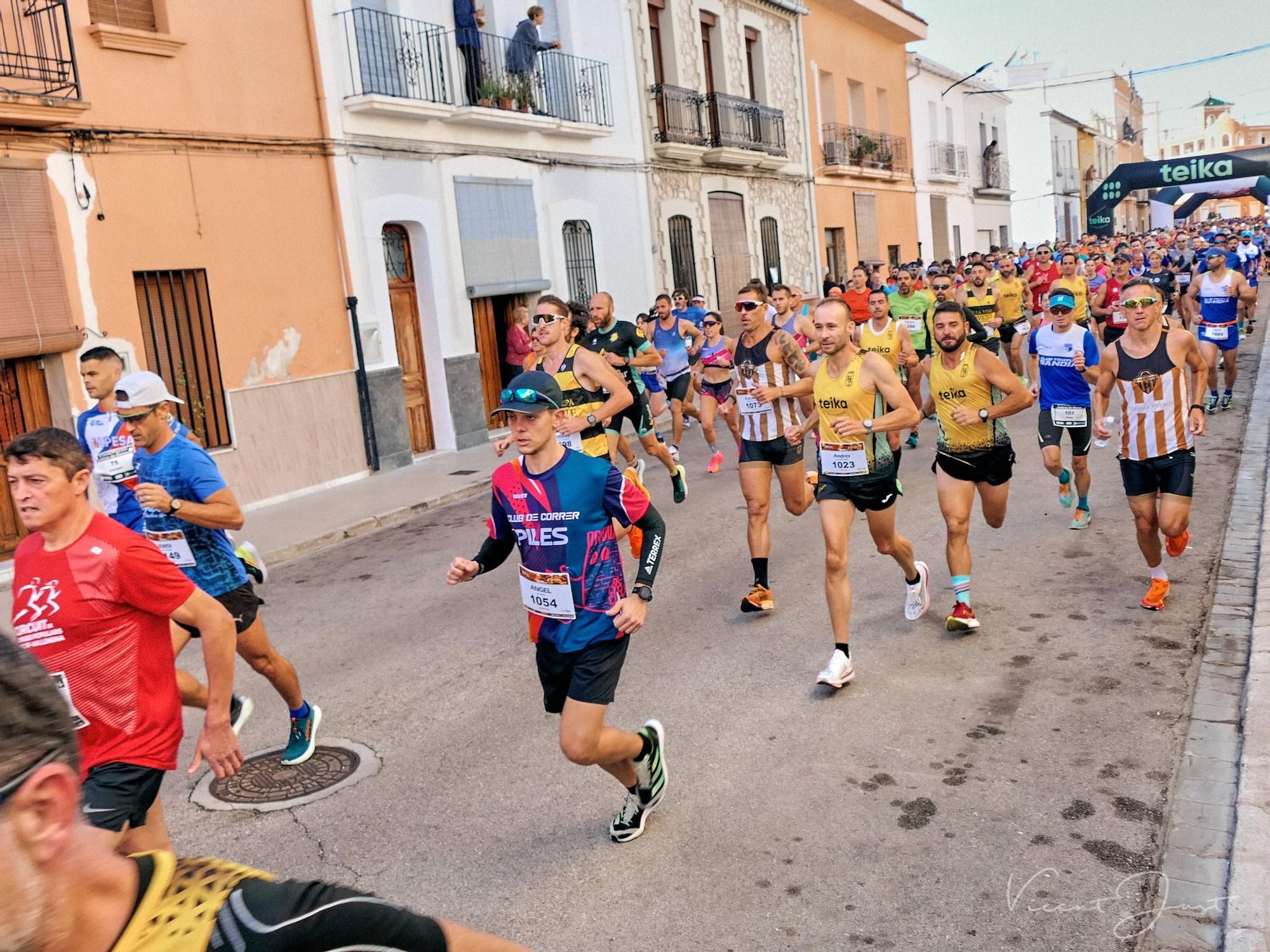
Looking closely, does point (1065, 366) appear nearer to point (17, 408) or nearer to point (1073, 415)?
point (1073, 415)

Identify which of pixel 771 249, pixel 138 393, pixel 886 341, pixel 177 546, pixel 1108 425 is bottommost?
pixel 1108 425

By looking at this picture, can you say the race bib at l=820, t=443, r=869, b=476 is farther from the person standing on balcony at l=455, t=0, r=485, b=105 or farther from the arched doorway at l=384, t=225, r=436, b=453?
the person standing on balcony at l=455, t=0, r=485, b=105

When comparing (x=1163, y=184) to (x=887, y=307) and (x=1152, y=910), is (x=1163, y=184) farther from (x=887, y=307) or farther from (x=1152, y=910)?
(x=1152, y=910)


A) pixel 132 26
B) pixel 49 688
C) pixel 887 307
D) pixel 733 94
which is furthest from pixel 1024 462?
pixel 733 94

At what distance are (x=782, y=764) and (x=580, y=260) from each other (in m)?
15.6

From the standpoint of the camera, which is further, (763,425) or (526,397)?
(763,425)

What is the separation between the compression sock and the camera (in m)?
7.48

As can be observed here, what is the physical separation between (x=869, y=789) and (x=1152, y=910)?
124 centimetres

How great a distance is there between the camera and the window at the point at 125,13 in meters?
11.6

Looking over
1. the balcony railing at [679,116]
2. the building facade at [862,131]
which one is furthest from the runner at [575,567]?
the building facade at [862,131]

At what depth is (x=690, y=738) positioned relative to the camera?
5418mm

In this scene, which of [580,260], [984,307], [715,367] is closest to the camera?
[715,367]

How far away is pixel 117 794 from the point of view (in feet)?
10.4

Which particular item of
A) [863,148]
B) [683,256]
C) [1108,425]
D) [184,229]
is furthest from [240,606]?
[863,148]
